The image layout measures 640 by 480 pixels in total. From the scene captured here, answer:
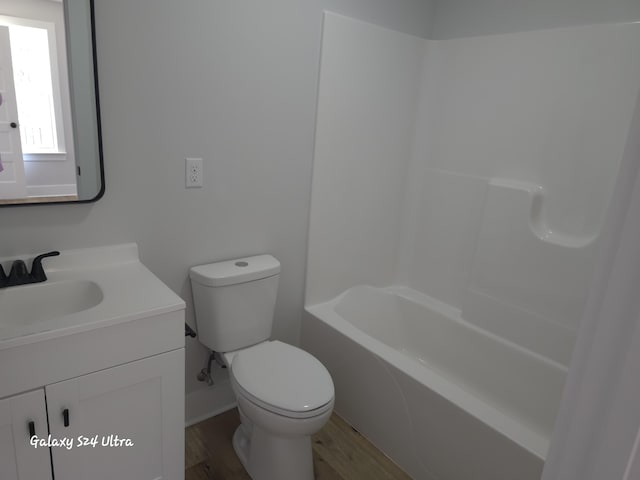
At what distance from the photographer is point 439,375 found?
1968 mm

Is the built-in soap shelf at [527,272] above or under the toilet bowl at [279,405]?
above

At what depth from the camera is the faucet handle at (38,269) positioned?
4.41 ft

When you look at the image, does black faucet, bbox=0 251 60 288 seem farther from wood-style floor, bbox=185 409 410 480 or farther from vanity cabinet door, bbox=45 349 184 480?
wood-style floor, bbox=185 409 410 480

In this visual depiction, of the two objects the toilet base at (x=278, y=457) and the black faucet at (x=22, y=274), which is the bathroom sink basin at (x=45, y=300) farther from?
the toilet base at (x=278, y=457)

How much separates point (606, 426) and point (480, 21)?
2142 mm

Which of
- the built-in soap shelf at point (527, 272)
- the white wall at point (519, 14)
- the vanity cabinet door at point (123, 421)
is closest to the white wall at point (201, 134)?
the white wall at point (519, 14)

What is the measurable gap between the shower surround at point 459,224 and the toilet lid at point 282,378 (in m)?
0.32

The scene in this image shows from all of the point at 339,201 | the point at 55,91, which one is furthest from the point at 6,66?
the point at 339,201

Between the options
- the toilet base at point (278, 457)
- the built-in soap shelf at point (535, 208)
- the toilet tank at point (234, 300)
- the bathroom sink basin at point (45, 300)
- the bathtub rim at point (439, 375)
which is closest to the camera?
the bathroom sink basin at point (45, 300)

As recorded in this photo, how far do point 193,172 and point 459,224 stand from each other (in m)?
1.36

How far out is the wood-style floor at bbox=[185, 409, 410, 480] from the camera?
1.76 metres

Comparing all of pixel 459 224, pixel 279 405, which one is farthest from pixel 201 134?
pixel 459 224

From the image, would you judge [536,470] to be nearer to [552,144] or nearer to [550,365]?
[550,365]

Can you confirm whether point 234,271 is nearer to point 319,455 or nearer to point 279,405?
point 279,405
